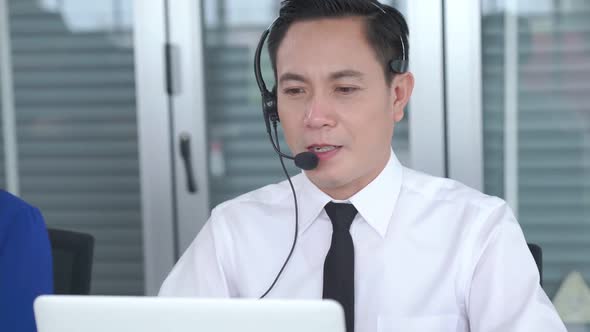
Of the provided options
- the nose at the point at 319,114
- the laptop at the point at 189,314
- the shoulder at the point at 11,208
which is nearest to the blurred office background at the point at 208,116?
the shoulder at the point at 11,208

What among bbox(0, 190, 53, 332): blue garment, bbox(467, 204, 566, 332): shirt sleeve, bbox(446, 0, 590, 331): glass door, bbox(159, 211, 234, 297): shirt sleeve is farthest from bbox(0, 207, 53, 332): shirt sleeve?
bbox(446, 0, 590, 331): glass door

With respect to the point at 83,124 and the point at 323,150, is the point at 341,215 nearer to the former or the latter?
the point at 323,150

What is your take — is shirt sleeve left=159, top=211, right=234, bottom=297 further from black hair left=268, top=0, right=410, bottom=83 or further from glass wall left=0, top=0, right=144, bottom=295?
glass wall left=0, top=0, right=144, bottom=295

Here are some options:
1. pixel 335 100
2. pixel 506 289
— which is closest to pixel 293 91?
pixel 335 100

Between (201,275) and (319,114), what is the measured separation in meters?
0.39

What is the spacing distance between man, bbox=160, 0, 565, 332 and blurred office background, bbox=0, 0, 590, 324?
3.16 feet

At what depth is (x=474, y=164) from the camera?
2.49 metres

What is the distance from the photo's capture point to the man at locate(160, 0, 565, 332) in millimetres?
1395

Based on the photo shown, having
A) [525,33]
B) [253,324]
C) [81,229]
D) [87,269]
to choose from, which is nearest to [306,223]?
[87,269]

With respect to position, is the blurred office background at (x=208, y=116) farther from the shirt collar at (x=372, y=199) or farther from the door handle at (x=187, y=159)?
the shirt collar at (x=372, y=199)

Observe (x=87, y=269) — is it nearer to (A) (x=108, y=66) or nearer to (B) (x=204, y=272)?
(B) (x=204, y=272)

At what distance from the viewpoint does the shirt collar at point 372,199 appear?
58.4 inches

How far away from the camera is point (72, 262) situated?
5.73 feet

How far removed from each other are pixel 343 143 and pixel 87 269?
694mm
